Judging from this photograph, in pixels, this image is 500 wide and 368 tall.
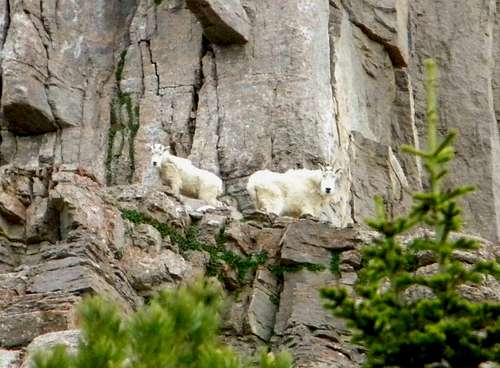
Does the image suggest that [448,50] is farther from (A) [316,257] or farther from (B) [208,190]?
(A) [316,257]

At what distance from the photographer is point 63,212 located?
961 inches

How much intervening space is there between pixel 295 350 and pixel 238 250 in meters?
3.29

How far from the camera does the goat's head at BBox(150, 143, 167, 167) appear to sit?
29.4 meters

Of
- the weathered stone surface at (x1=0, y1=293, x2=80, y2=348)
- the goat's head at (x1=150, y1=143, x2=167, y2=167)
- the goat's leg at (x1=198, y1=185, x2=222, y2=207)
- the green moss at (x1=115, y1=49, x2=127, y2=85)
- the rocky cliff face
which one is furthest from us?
the green moss at (x1=115, y1=49, x2=127, y2=85)

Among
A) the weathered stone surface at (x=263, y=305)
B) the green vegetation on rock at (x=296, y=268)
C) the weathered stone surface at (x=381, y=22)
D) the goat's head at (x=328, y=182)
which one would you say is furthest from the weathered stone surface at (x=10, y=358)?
the weathered stone surface at (x=381, y=22)

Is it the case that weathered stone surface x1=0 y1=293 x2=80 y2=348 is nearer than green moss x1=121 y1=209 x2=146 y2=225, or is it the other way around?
weathered stone surface x1=0 y1=293 x2=80 y2=348

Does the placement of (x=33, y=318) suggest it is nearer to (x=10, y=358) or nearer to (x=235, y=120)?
(x=10, y=358)

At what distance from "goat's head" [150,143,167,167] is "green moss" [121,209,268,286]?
407 centimetres

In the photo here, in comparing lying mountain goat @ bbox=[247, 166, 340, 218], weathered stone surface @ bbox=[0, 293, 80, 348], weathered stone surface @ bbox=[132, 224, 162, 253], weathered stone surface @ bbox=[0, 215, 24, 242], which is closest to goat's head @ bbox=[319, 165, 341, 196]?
lying mountain goat @ bbox=[247, 166, 340, 218]

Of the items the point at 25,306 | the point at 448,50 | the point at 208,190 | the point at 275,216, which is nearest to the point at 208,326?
the point at 25,306

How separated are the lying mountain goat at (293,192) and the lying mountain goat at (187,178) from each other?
27.5 inches

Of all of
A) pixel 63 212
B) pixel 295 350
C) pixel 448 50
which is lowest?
pixel 295 350

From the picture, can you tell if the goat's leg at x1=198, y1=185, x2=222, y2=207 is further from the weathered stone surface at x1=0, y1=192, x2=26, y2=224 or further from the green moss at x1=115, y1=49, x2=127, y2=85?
the green moss at x1=115, y1=49, x2=127, y2=85

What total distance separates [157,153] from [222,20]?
158 inches
